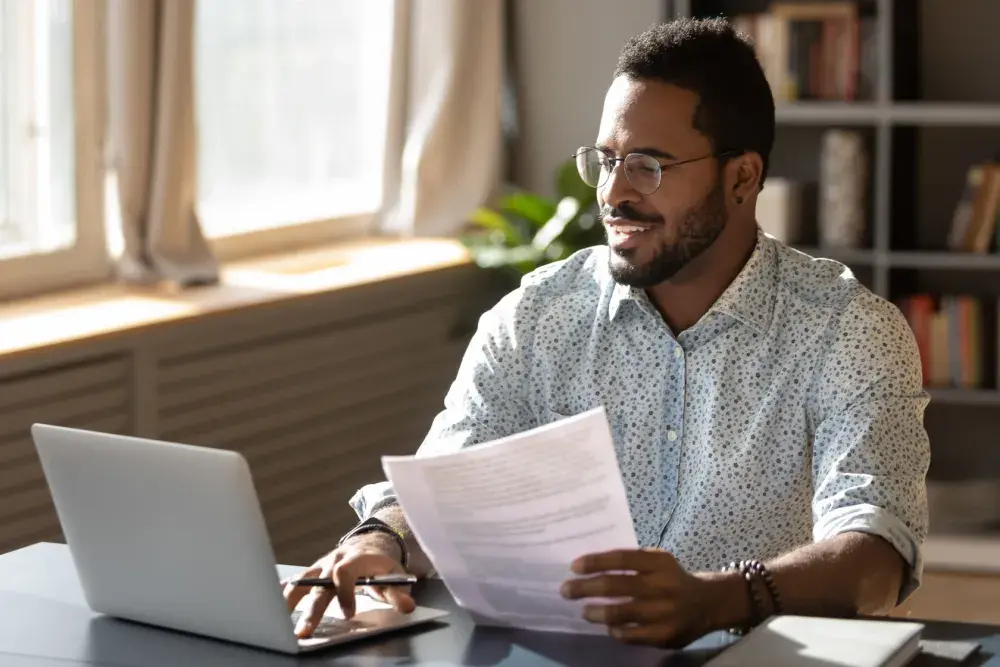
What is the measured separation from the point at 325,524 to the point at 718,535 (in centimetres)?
193

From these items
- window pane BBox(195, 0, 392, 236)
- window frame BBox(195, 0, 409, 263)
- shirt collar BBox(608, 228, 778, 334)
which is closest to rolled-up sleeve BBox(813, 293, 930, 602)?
shirt collar BBox(608, 228, 778, 334)

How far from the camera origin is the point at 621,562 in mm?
1498

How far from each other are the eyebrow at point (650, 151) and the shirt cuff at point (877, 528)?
1.59ft

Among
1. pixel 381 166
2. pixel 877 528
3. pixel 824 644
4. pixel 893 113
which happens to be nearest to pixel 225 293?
pixel 381 166

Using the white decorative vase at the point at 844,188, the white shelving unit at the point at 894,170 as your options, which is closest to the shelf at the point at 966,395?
the white shelving unit at the point at 894,170

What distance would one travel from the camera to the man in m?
1.89

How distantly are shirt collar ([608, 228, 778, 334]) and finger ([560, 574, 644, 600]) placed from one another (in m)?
0.59

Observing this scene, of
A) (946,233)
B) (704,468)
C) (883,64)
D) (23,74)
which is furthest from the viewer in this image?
(946,233)

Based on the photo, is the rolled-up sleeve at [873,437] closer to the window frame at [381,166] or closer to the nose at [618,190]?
the nose at [618,190]

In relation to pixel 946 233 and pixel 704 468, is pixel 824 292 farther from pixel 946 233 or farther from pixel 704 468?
pixel 946 233

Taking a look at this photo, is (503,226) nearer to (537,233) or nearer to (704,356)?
(537,233)

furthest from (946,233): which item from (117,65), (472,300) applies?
(117,65)

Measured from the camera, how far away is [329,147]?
4.42m

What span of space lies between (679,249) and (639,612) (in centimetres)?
63
